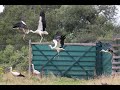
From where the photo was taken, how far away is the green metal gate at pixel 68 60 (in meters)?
10.0

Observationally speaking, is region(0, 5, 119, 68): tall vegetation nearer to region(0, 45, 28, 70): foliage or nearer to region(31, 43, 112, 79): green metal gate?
region(0, 45, 28, 70): foliage

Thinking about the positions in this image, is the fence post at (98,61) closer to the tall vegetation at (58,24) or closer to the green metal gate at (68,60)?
the green metal gate at (68,60)

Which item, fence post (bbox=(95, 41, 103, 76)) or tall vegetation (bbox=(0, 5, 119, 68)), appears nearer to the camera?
fence post (bbox=(95, 41, 103, 76))

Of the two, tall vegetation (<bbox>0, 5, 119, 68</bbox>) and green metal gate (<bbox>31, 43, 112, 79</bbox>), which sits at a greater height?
tall vegetation (<bbox>0, 5, 119, 68</bbox>)

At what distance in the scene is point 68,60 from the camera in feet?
33.2

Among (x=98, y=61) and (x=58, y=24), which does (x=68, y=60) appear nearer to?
(x=98, y=61)

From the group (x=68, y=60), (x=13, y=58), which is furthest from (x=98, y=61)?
(x=13, y=58)

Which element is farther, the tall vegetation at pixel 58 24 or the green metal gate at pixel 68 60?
the tall vegetation at pixel 58 24

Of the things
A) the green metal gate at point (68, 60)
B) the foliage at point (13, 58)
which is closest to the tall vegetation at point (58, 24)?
the foliage at point (13, 58)

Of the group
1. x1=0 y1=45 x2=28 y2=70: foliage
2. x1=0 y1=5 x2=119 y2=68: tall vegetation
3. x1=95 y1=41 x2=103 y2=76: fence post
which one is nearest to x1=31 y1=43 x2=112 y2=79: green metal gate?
x1=95 y1=41 x2=103 y2=76: fence post

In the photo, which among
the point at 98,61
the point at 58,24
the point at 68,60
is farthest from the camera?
the point at 58,24

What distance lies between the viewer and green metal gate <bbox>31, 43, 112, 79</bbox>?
32.8ft
